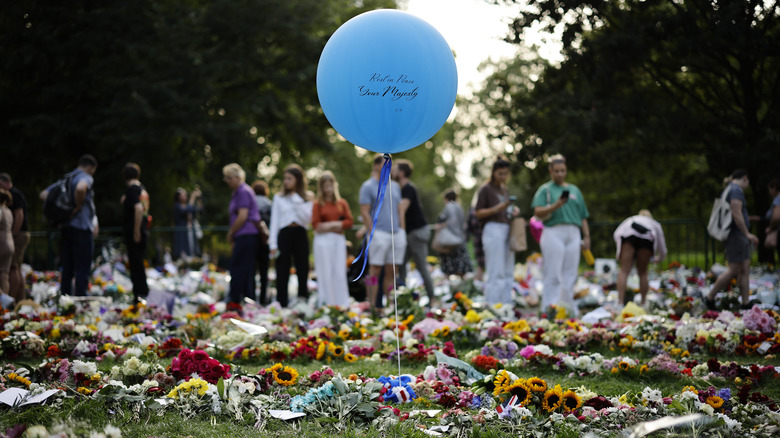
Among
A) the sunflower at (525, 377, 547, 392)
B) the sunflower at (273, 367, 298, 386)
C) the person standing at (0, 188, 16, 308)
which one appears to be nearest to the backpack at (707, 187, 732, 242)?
the sunflower at (525, 377, 547, 392)

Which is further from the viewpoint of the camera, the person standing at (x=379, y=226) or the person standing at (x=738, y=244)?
the person standing at (x=379, y=226)

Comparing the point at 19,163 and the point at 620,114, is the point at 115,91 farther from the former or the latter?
the point at 620,114

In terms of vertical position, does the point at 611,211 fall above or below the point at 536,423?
above

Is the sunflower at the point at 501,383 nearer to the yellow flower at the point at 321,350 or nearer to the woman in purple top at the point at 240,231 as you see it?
the yellow flower at the point at 321,350

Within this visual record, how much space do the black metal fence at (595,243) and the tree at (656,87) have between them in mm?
1267

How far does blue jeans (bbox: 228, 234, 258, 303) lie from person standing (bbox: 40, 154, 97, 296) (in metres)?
1.71

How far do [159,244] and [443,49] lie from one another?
36.0 feet

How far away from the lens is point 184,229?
44.3 ft

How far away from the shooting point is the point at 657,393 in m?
3.77

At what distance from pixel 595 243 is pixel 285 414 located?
43.3 ft

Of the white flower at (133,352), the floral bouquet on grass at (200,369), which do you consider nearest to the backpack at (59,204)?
the white flower at (133,352)

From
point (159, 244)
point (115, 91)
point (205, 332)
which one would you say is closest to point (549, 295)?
point (205, 332)

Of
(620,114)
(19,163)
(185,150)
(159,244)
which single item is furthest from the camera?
(185,150)

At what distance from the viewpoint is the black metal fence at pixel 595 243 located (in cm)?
1170
